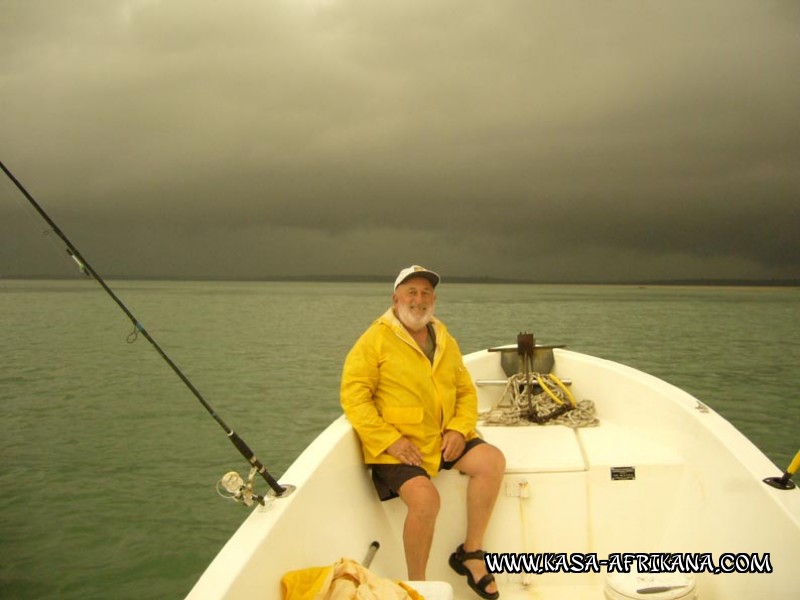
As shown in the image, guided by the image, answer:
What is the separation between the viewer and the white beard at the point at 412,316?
9.86ft

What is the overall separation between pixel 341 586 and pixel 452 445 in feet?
3.93

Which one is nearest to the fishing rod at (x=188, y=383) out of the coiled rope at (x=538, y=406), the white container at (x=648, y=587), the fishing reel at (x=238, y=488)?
the fishing reel at (x=238, y=488)

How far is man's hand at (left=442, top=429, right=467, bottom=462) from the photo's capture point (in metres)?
2.91

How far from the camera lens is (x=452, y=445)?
2914mm

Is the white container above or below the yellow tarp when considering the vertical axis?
below

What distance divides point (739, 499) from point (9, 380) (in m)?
14.7

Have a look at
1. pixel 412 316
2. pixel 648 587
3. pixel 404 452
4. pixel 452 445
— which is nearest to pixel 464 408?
pixel 452 445

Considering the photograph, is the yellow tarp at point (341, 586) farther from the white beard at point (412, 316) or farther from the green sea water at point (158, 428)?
the green sea water at point (158, 428)

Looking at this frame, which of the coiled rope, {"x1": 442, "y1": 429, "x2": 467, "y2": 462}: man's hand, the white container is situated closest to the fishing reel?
{"x1": 442, "y1": 429, "x2": 467, "y2": 462}: man's hand

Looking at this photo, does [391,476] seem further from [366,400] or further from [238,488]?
[238,488]

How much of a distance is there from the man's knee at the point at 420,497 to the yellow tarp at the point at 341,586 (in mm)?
687

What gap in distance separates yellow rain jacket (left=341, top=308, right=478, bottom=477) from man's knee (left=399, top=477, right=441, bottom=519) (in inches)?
6.2

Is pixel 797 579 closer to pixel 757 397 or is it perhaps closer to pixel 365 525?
pixel 365 525

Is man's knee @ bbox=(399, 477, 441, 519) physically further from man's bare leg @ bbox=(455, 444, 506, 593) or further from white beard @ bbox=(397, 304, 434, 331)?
white beard @ bbox=(397, 304, 434, 331)
